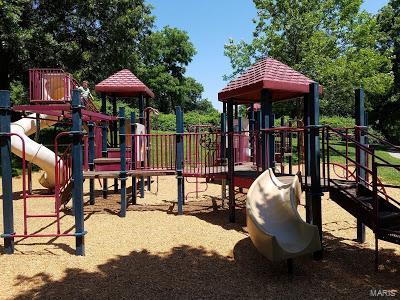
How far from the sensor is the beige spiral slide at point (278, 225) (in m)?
4.94

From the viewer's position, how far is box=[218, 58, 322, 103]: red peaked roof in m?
7.23

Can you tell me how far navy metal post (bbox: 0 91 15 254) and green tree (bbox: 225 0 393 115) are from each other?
53.7 ft

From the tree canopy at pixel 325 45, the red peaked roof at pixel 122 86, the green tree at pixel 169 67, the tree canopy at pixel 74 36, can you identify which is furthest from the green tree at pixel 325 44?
the green tree at pixel 169 67

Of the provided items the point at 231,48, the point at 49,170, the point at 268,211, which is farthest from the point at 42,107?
the point at 231,48

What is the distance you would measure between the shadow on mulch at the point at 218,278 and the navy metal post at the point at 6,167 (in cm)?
122

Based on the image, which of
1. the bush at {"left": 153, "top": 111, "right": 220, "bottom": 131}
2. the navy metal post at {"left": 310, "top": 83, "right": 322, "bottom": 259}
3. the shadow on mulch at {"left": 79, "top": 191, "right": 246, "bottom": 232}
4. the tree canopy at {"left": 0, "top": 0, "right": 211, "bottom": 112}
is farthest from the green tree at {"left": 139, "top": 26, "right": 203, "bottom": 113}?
the navy metal post at {"left": 310, "top": 83, "right": 322, "bottom": 259}

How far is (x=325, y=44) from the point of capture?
65.8 feet

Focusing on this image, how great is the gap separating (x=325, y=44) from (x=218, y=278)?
17955 millimetres

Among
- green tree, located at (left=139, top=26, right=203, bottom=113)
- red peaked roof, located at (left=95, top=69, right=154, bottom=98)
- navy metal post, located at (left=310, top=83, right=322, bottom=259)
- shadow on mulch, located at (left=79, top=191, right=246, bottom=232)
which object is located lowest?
shadow on mulch, located at (left=79, top=191, right=246, bottom=232)

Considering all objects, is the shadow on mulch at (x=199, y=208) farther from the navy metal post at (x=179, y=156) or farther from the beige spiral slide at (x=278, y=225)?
the beige spiral slide at (x=278, y=225)

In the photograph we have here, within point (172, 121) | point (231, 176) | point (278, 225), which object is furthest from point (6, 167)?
point (172, 121)

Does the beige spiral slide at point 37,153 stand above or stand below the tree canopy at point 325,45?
below

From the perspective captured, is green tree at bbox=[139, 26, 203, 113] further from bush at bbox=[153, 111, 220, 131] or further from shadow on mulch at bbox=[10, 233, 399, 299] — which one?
shadow on mulch at bbox=[10, 233, 399, 299]

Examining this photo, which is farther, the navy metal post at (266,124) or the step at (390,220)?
the navy metal post at (266,124)
